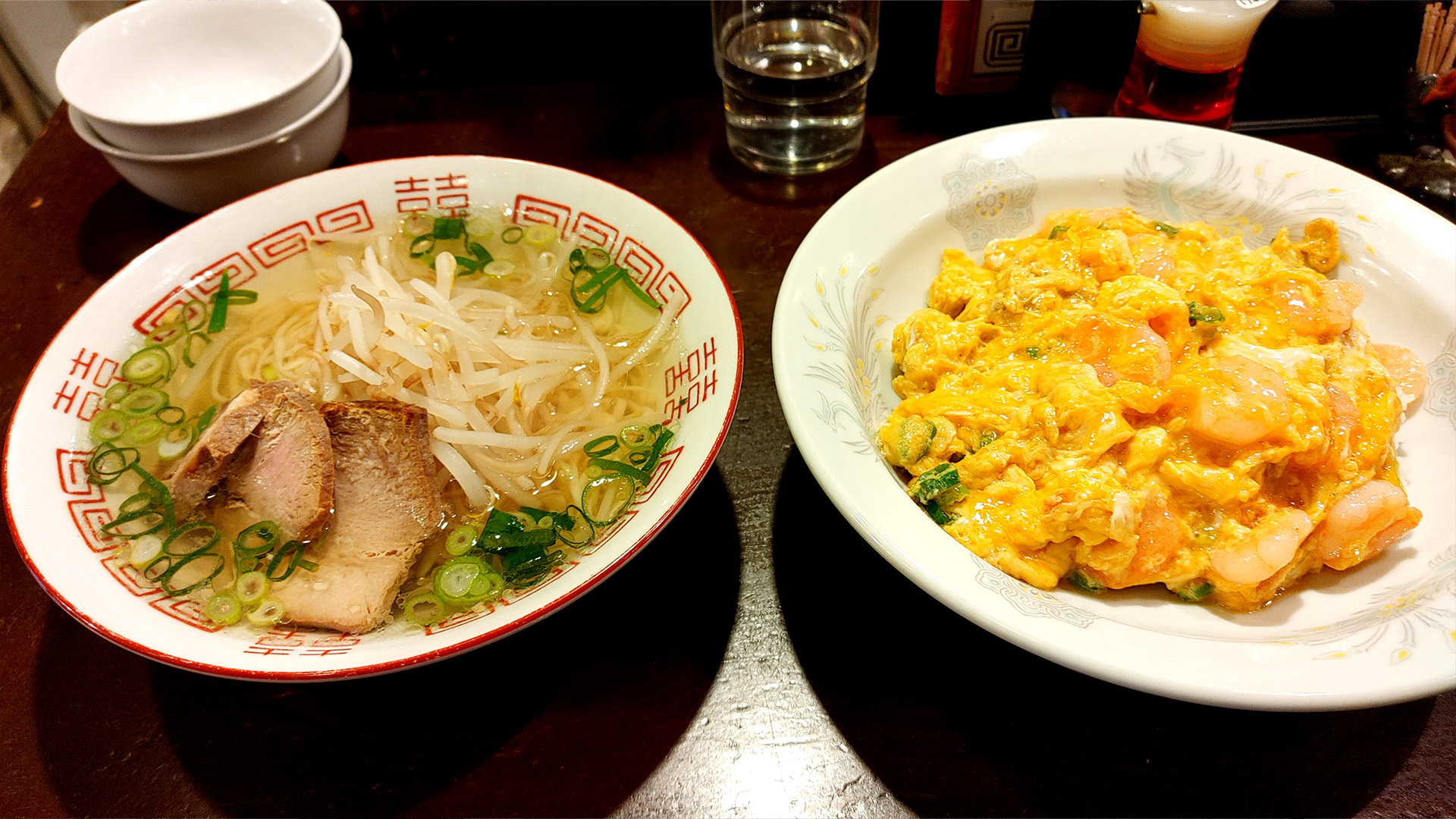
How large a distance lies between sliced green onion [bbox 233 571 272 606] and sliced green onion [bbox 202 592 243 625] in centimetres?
1

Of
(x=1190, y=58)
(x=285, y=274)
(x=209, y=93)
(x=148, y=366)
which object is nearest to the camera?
(x=148, y=366)

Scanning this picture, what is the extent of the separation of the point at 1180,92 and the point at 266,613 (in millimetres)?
2625

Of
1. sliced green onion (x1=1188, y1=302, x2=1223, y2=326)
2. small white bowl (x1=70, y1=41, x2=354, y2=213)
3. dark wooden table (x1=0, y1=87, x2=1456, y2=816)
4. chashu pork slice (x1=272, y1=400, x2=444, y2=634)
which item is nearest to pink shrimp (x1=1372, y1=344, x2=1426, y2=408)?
sliced green onion (x1=1188, y1=302, x2=1223, y2=326)

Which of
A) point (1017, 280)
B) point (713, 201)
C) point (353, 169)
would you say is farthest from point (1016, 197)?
point (353, 169)

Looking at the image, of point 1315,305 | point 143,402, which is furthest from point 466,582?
point 1315,305

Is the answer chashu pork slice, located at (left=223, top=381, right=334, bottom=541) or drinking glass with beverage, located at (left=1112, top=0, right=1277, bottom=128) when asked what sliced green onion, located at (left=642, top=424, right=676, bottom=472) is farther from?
drinking glass with beverage, located at (left=1112, top=0, right=1277, bottom=128)

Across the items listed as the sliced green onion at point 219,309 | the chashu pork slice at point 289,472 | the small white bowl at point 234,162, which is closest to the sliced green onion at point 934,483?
the chashu pork slice at point 289,472

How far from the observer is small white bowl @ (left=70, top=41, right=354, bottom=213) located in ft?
7.36

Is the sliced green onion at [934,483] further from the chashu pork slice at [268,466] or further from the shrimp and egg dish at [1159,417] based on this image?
the chashu pork slice at [268,466]

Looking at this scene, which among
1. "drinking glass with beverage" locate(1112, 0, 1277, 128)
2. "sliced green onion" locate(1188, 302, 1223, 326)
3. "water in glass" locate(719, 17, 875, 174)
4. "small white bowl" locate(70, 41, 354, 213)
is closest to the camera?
"sliced green onion" locate(1188, 302, 1223, 326)

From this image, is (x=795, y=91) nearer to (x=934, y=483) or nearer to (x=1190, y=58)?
(x=1190, y=58)

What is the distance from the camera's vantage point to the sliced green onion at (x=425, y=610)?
137 cm

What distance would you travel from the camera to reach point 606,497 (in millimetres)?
1596

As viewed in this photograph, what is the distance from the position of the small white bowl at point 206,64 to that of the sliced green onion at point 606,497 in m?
1.56
